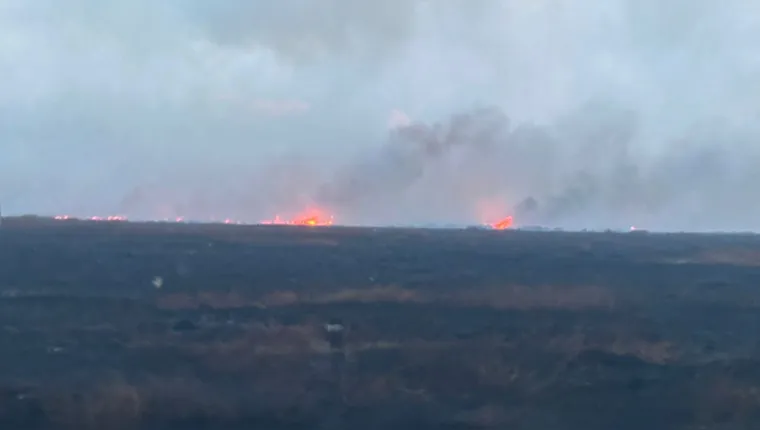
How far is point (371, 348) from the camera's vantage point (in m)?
25.8

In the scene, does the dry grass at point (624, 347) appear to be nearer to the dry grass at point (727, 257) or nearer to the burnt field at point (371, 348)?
the burnt field at point (371, 348)

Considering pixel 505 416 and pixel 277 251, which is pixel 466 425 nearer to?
pixel 505 416

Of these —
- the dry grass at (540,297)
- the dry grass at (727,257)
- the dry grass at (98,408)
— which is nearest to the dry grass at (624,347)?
the dry grass at (540,297)

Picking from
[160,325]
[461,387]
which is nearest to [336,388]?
[461,387]

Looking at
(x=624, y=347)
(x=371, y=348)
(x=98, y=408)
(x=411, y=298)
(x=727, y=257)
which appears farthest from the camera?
(x=727, y=257)

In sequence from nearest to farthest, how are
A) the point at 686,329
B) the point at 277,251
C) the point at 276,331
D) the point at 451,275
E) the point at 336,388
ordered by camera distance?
the point at 336,388
the point at 276,331
the point at 686,329
the point at 451,275
the point at 277,251

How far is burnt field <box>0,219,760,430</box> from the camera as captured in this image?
61.8 ft

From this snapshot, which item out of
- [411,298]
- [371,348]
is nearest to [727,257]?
[411,298]

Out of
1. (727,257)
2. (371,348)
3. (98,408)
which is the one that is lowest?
(98,408)

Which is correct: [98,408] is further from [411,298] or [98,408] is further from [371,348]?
[411,298]

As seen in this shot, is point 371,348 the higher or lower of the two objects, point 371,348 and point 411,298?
the lower

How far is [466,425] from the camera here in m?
18.1

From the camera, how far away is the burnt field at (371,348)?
1884 cm

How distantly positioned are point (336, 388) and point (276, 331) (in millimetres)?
7712
